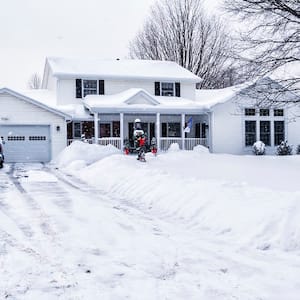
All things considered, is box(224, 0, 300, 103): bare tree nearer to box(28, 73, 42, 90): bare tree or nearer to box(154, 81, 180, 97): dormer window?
box(154, 81, 180, 97): dormer window

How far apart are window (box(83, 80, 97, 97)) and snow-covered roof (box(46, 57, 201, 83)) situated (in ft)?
1.60

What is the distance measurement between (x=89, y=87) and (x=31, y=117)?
5235 millimetres

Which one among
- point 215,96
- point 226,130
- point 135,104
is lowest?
point 226,130

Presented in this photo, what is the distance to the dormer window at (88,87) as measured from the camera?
92.9 ft

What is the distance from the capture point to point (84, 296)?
4367 millimetres

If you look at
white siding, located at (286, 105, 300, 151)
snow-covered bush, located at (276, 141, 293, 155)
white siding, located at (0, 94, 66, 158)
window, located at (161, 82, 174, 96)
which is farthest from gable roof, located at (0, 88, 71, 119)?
white siding, located at (286, 105, 300, 151)

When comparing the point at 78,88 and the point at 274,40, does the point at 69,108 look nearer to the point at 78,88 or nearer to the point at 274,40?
the point at 78,88

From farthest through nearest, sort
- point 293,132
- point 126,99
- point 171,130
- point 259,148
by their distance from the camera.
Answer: point 171,130 < point 293,132 < point 259,148 < point 126,99

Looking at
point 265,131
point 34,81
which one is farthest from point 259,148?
point 34,81

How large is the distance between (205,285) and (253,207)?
319cm

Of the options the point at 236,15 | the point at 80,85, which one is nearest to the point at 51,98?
the point at 80,85

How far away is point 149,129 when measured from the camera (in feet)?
95.8

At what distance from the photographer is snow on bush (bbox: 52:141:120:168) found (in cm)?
2178

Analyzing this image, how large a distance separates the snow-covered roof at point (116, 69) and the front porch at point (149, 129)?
2.80m
